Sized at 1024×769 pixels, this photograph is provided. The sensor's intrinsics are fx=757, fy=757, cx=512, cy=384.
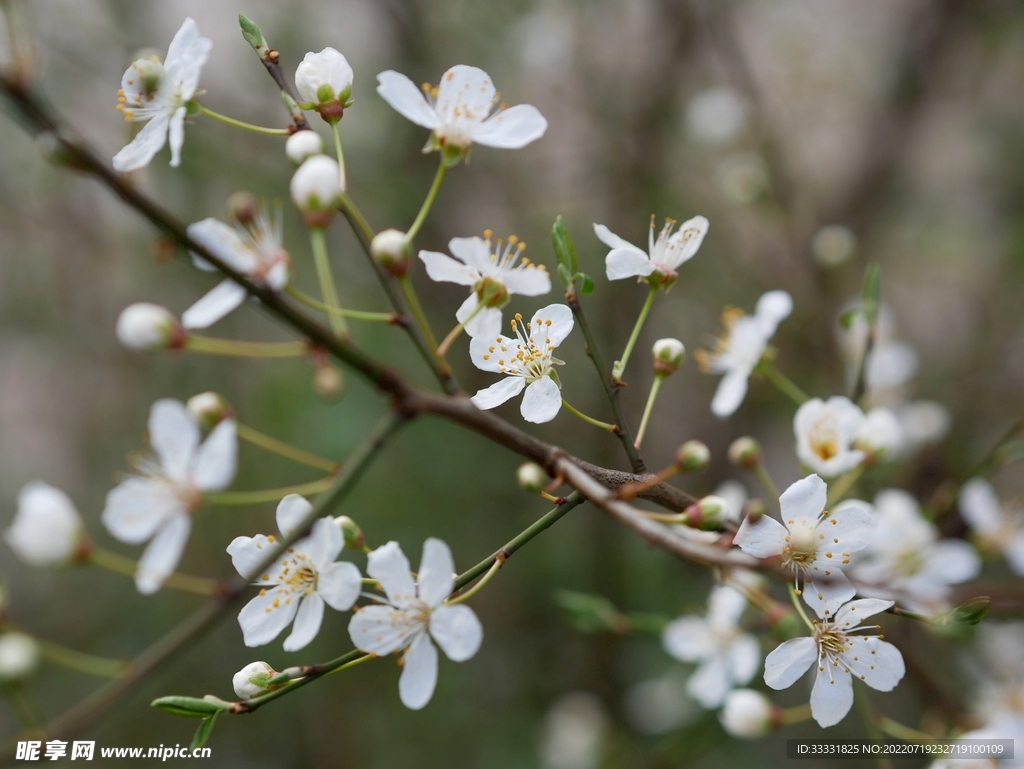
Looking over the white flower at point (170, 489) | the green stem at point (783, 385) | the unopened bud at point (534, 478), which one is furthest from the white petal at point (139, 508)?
the green stem at point (783, 385)

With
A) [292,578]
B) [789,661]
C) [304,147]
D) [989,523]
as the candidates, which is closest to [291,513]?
[292,578]

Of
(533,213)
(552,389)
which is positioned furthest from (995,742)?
(533,213)

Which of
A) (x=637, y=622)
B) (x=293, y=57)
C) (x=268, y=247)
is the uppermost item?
(x=293, y=57)

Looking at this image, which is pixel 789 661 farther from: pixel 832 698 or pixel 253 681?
pixel 253 681

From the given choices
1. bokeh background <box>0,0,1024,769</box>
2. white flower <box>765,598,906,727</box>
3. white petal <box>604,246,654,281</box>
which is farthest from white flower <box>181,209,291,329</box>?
bokeh background <box>0,0,1024,769</box>

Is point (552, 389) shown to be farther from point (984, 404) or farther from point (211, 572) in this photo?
point (984, 404)
